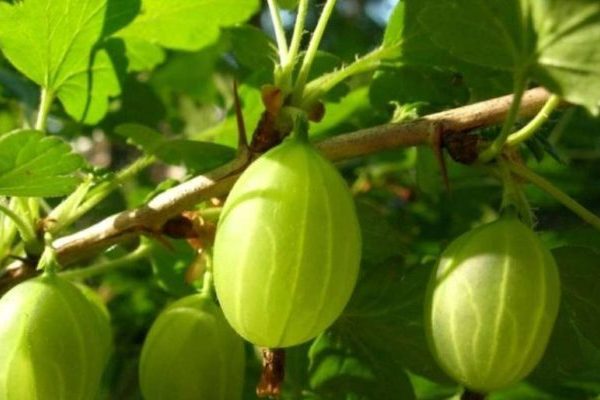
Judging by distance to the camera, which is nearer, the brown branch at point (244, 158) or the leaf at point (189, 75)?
the brown branch at point (244, 158)

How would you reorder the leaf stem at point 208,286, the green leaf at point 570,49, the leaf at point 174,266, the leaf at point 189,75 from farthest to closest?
1. the leaf at point 189,75
2. the leaf at point 174,266
3. the leaf stem at point 208,286
4. the green leaf at point 570,49

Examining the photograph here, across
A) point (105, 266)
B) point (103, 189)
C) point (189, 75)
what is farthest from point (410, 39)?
point (189, 75)

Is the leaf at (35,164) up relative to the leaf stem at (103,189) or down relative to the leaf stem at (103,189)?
up

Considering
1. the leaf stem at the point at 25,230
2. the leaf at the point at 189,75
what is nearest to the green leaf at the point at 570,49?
the leaf stem at the point at 25,230

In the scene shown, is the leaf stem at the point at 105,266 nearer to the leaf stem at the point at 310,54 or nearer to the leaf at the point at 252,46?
the leaf at the point at 252,46

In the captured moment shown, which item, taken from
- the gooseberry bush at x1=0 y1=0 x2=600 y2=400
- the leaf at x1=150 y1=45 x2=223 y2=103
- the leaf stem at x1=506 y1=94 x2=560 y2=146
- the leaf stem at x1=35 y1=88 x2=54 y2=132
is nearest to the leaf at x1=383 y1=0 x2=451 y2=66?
the gooseberry bush at x1=0 y1=0 x2=600 y2=400

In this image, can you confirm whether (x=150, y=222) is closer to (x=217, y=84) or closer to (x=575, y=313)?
(x=575, y=313)

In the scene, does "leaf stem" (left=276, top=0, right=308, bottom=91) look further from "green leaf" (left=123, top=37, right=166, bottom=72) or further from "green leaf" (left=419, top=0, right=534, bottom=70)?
"green leaf" (left=123, top=37, right=166, bottom=72)
